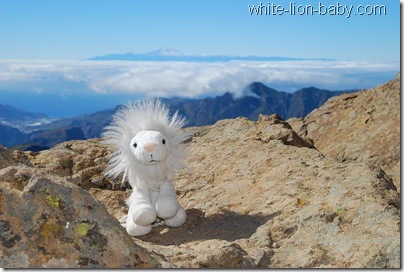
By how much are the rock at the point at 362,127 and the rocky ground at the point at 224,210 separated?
14.8ft

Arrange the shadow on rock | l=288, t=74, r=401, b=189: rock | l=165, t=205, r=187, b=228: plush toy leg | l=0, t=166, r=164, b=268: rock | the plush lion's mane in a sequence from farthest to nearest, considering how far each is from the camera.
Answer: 1. l=288, t=74, r=401, b=189: rock
2. the plush lion's mane
3. l=165, t=205, r=187, b=228: plush toy leg
4. the shadow on rock
5. l=0, t=166, r=164, b=268: rock

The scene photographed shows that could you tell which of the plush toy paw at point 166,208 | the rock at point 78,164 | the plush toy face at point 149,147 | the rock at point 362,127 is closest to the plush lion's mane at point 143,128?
the plush toy face at point 149,147

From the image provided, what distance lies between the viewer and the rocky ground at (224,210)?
16.3 feet

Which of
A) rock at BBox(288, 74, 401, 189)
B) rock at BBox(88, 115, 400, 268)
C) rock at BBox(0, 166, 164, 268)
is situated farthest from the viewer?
rock at BBox(288, 74, 401, 189)

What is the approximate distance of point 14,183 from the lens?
17.0 ft

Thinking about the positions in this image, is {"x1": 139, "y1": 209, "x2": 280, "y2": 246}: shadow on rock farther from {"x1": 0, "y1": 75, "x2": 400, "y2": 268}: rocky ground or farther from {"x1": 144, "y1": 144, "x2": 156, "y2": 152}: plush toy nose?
{"x1": 144, "y1": 144, "x2": 156, "y2": 152}: plush toy nose

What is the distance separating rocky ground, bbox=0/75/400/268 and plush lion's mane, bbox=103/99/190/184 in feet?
3.14

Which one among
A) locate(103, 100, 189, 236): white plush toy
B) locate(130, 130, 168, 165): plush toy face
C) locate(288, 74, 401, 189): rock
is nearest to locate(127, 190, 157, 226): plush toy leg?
locate(103, 100, 189, 236): white plush toy

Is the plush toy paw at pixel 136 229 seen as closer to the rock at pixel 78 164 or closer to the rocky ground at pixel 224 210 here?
the rocky ground at pixel 224 210

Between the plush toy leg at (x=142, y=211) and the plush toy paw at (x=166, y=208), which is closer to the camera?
the plush toy leg at (x=142, y=211)

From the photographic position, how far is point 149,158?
8102 millimetres

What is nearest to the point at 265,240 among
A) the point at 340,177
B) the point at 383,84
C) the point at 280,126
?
the point at 340,177

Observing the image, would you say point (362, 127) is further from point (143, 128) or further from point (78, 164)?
point (143, 128)

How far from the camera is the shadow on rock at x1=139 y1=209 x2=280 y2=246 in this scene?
7383 millimetres
